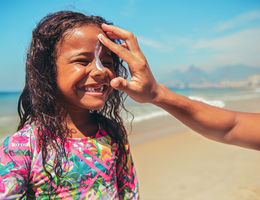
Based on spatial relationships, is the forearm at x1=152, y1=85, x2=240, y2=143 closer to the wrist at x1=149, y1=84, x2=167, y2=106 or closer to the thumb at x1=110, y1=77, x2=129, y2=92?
the wrist at x1=149, y1=84, x2=167, y2=106

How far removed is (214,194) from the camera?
13.1 feet

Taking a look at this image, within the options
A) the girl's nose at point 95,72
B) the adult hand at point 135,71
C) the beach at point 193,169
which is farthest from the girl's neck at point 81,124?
the beach at point 193,169

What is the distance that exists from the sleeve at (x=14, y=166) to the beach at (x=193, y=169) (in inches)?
121

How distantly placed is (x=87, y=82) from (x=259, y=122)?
123cm

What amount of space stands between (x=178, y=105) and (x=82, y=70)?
0.68m

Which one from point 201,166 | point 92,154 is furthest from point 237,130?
point 201,166

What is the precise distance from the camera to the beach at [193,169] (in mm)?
4047

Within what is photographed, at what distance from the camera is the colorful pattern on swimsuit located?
4.22ft

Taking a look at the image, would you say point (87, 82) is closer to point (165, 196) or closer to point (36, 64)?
point (36, 64)

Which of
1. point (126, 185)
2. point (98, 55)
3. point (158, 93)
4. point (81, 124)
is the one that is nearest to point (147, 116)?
point (126, 185)

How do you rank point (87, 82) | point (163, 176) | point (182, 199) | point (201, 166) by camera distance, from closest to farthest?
point (87, 82) < point (182, 199) < point (163, 176) < point (201, 166)

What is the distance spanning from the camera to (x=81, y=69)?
1.52 metres

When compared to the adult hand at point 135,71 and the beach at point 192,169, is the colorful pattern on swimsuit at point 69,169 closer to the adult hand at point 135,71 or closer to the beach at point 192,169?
the adult hand at point 135,71

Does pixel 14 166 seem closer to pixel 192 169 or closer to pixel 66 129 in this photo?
pixel 66 129
